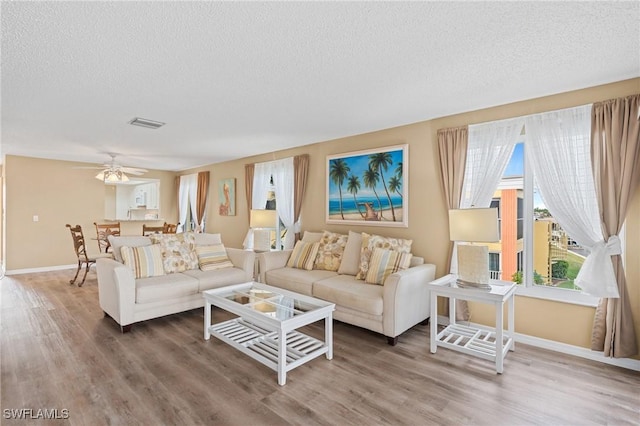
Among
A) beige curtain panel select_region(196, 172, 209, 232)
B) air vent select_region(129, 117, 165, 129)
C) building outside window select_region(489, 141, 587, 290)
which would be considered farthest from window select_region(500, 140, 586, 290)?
beige curtain panel select_region(196, 172, 209, 232)

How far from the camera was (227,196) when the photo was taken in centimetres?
676

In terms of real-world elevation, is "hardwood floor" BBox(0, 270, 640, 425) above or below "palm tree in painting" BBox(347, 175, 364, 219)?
below

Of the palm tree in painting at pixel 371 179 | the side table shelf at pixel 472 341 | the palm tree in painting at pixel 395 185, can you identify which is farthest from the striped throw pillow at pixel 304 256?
the side table shelf at pixel 472 341

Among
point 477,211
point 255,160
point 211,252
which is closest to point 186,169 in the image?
point 255,160

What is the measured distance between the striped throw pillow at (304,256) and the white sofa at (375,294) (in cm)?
22

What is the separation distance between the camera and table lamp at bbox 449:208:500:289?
108 inches

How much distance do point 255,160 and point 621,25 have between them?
5250mm

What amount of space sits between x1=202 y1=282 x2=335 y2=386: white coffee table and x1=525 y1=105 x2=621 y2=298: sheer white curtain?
2260mm

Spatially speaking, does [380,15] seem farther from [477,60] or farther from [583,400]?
[583,400]

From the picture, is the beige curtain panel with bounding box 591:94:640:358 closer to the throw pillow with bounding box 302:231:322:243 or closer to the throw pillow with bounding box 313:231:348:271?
the throw pillow with bounding box 313:231:348:271

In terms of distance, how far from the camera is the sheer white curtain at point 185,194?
7836mm

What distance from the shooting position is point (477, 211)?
2820 millimetres

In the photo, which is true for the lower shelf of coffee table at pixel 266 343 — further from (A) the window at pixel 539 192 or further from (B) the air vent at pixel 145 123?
(B) the air vent at pixel 145 123

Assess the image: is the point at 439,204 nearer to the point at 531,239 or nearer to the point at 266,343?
the point at 531,239
